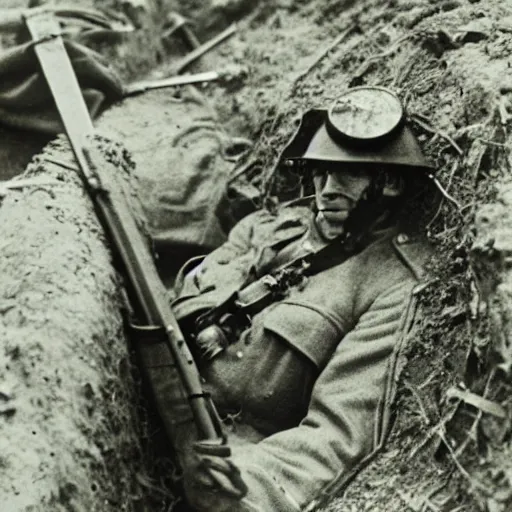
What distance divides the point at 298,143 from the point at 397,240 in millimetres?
393

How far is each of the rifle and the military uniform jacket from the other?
106 millimetres

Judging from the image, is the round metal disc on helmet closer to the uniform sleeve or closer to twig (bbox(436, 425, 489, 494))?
the uniform sleeve

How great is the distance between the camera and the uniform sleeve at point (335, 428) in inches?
89.4

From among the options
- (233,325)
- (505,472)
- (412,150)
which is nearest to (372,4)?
(412,150)

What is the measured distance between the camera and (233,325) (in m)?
2.61

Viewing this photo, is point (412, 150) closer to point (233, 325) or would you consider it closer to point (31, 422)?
point (233, 325)

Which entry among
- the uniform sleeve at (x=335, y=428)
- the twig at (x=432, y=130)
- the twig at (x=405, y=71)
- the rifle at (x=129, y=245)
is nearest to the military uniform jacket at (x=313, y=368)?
the uniform sleeve at (x=335, y=428)

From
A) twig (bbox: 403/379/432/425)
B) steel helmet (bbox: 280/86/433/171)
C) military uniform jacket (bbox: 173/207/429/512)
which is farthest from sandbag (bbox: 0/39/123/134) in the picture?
twig (bbox: 403/379/432/425)

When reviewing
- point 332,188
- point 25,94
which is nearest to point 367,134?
point 332,188

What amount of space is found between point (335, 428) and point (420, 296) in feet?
Result: 1.14

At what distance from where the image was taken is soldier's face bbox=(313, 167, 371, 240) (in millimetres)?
2586

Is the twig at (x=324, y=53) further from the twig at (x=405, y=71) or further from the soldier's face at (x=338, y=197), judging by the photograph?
the soldier's face at (x=338, y=197)

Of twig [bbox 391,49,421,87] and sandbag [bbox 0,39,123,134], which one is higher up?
sandbag [bbox 0,39,123,134]

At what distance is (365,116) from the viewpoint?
2566mm
